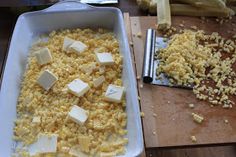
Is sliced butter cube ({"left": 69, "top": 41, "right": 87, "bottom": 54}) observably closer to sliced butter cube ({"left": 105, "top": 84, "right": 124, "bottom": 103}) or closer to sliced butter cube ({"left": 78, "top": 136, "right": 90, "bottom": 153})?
sliced butter cube ({"left": 105, "top": 84, "right": 124, "bottom": 103})

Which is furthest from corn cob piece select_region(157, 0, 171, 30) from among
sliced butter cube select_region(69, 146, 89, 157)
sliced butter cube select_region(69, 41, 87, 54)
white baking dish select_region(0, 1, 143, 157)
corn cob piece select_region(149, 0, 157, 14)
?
sliced butter cube select_region(69, 146, 89, 157)

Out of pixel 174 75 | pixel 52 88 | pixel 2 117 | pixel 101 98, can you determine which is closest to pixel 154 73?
pixel 174 75

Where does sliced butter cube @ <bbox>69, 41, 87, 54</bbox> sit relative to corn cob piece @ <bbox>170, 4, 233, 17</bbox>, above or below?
below

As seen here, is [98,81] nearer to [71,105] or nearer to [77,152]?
[71,105]

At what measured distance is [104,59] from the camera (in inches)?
33.3

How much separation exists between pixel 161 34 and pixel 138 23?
8 cm

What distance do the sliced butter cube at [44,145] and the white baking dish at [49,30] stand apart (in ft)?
0.17

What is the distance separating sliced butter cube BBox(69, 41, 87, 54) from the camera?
0.89m

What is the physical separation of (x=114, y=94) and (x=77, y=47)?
0.20 m

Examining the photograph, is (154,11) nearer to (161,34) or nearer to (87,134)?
(161,34)

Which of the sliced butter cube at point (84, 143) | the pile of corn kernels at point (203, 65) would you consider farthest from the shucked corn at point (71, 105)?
the pile of corn kernels at point (203, 65)

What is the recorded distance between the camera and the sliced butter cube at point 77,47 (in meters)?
0.89

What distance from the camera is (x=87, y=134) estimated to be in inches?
28.6

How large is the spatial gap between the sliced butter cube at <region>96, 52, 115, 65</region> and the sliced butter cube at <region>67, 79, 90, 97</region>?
8 cm
